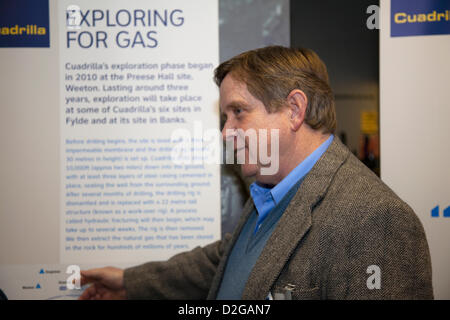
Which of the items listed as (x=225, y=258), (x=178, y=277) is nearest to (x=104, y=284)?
(x=178, y=277)

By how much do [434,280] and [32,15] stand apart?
188cm

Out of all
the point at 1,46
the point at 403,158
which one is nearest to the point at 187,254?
the point at 403,158

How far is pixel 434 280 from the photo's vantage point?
1.38 meters

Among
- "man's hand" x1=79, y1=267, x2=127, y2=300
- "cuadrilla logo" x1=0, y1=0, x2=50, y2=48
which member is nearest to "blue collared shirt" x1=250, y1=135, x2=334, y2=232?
"man's hand" x1=79, y1=267, x2=127, y2=300

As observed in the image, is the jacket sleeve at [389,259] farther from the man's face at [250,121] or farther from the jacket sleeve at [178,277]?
the jacket sleeve at [178,277]

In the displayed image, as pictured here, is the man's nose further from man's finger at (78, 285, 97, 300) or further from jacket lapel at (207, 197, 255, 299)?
man's finger at (78, 285, 97, 300)

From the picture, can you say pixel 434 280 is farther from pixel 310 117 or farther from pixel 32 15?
pixel 32 15

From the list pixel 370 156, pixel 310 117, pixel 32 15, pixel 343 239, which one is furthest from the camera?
pixel 370 156

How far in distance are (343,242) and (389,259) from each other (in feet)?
0.33

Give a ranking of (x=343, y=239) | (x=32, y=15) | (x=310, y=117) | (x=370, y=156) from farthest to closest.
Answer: (x=370, y=156), (x=32, y=15), (x=310, y=117), (x=343, y=239)

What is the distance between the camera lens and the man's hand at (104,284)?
4.31 ft

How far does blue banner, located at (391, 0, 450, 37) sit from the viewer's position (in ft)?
4.35

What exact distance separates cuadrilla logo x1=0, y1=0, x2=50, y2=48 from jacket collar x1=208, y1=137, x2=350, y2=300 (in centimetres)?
113
